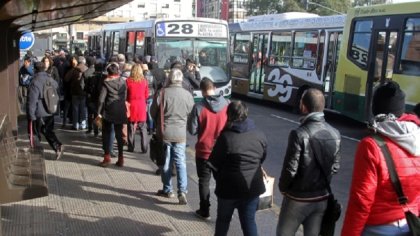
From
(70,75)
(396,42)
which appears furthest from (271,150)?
(70,75)

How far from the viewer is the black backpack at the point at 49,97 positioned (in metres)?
8.12

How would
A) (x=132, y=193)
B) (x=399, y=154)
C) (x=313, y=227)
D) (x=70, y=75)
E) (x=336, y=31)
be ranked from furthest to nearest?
(x=336, y=31) → (x=70, y=75) → (x=132, y=193) → (x=313, y=227) → (x=399, y=154)

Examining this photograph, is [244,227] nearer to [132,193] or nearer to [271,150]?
[132,193]

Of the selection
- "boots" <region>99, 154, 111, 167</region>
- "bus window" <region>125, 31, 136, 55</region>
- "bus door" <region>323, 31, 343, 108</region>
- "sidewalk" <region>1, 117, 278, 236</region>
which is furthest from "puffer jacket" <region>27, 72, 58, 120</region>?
"bus window" <region>125, 31, 136, 55</region>

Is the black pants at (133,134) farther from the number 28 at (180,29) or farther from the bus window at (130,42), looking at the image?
the bus window at (130,42)

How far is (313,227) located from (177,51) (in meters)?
11.4

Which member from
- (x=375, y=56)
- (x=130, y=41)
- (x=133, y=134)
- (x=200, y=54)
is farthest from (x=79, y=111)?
(x=130, y=41)

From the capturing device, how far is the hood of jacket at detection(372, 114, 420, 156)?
2.97 meters

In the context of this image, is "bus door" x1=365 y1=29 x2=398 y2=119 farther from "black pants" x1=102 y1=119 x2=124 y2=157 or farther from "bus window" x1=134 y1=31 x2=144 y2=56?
"bus window" x1=134 y1=31 x2=144 y2=56

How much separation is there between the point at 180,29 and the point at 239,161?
1100cm

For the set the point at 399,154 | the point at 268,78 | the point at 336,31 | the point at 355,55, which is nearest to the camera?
the point at 399,154

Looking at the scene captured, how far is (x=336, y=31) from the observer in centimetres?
1412

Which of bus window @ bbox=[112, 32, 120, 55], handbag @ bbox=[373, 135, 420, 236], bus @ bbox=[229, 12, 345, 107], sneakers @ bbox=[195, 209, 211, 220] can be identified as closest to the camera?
handbag @ bbox=[373, 135, 420, 236]

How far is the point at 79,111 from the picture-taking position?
11.4m
